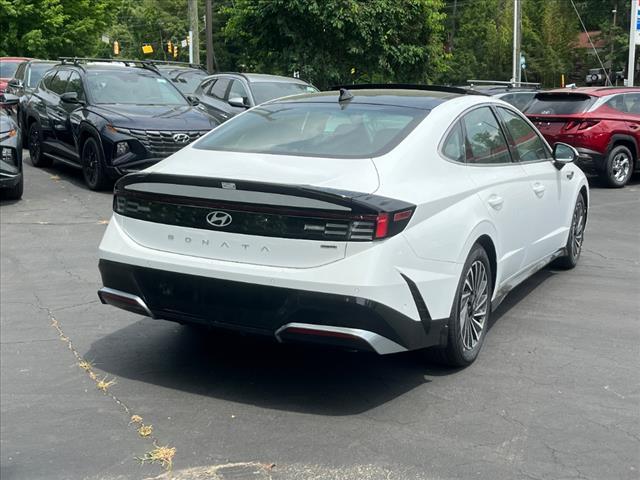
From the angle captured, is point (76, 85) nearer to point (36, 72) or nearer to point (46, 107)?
point (46, 107)

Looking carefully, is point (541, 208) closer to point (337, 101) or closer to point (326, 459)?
point (337, 101)

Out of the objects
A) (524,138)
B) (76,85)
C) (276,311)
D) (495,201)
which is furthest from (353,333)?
(76,85)

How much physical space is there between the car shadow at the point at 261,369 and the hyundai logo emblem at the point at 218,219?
2.21 feet

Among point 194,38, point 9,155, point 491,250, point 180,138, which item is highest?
point 194,38

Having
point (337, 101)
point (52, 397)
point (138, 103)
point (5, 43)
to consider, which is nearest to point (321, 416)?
point (52, 397)

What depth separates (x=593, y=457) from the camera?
12.3 ft

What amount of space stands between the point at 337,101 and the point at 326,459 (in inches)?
99.8

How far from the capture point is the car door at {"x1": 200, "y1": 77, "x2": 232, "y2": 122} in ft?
45.5

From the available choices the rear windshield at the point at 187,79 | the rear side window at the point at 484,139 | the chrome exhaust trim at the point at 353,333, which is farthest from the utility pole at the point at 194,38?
the chrome exhaust trim at the point at 353,333

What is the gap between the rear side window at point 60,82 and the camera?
12.7 metres

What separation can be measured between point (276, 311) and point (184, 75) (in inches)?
563

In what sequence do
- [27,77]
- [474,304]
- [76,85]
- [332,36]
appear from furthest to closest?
[332,36] < [27,77] < [76,85] < [474,304]

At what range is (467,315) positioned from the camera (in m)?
4.79

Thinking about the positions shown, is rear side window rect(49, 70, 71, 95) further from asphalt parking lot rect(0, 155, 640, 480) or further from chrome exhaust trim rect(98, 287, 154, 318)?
chrome exhaust trim rect(98, 287, 154, 318)
